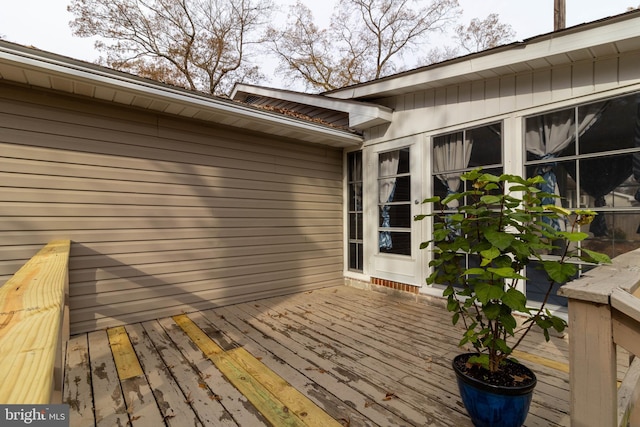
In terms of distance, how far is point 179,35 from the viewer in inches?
416

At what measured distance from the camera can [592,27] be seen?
2.61m

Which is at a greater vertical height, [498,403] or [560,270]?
[560,270]

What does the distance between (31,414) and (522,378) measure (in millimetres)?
1961

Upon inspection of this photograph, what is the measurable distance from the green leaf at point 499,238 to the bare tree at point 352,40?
1194cm

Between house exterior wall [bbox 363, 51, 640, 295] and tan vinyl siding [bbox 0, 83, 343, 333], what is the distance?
97 cm

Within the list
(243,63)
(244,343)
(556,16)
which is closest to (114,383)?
(244,343)

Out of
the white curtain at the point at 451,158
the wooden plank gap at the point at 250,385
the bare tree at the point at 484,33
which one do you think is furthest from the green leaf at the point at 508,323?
the bare tree at the point at 484,33

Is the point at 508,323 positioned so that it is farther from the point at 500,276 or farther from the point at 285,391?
→ the point at 285,391

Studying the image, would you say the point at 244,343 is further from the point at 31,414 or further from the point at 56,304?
the point at 31,414

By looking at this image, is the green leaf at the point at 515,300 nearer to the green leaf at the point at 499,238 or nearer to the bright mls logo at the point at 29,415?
the green leaf at the point at 499,238

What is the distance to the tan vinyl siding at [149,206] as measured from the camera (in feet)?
9.26

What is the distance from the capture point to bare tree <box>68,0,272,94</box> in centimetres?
948

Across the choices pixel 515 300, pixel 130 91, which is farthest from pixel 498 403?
pixel 130 91

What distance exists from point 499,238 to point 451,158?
2573mm
